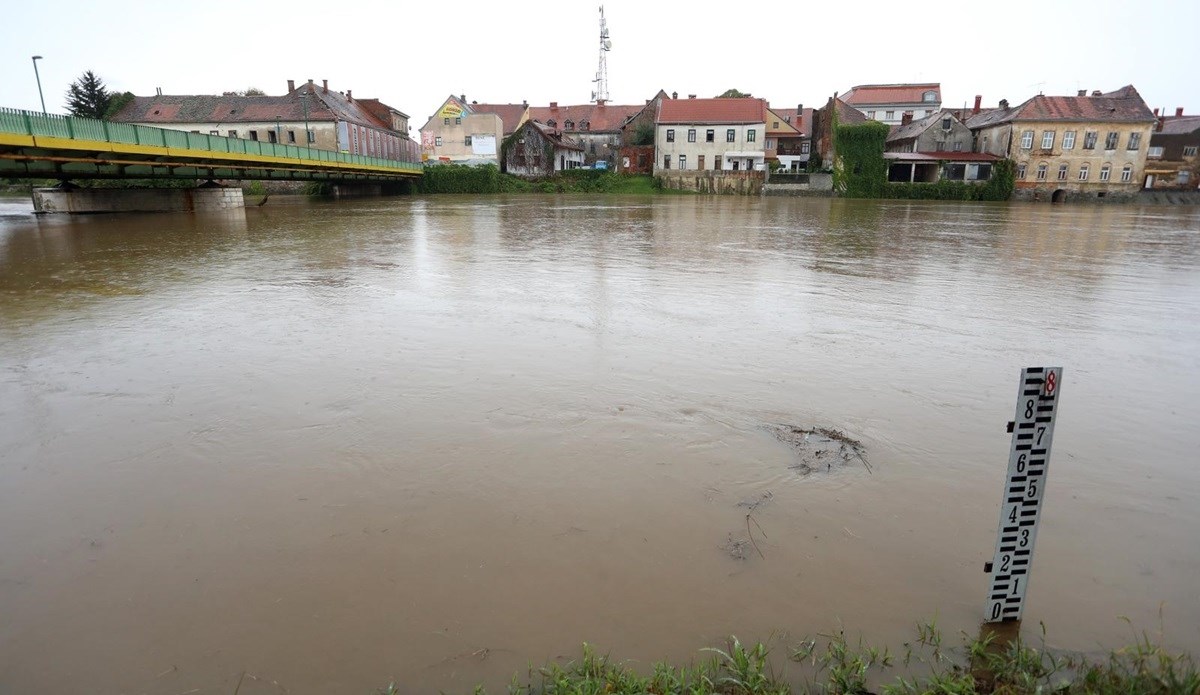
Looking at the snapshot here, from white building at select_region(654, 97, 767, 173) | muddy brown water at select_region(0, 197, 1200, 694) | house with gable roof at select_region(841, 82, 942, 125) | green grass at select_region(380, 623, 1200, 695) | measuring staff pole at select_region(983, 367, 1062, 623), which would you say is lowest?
green grass at select_region(380, 623, 1200, 695)

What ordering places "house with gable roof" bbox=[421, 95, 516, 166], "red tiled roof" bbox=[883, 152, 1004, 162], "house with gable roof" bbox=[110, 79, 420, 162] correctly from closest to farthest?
"red tiled roof" bbox=[883, 152, 1004, 162] → "house with gable roof" bbox=[110, 79, 420, 162] → "house with gable roof" bbox=[421, 95, 516, 166]

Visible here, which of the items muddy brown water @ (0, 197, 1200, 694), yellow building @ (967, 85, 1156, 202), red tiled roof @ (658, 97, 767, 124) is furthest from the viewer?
red tiled roof @ (658, 97, 767, 124)

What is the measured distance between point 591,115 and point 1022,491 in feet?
277

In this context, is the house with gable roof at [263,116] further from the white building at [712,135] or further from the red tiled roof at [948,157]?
the red tiled roof at [948,157]

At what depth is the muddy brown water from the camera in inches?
119

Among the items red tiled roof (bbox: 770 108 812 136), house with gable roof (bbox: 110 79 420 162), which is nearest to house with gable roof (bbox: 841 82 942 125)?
red tiled roof (bbox: 770 108 812 136)

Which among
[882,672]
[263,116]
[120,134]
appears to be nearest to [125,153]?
[120,134]

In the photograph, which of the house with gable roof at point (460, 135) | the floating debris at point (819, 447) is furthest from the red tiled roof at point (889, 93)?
the floating debris at point (819, 447)

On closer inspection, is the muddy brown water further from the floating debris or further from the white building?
the white building

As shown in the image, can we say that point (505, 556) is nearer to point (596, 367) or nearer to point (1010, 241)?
point (596, 367)

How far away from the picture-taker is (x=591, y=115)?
8194cm

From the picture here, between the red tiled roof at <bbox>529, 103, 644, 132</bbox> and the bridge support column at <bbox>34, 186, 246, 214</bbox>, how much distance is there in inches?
2147

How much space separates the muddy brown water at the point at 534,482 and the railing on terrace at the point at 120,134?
15059 mm

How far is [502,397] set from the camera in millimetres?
5809
